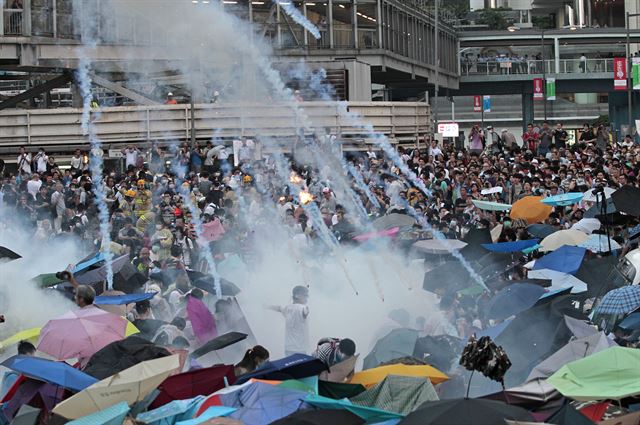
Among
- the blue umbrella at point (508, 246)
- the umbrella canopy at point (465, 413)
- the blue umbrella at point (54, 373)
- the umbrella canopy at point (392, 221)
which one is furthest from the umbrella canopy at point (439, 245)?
the umbrella canopy at point (465, 413)

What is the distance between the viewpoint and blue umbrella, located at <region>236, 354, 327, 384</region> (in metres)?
11.5

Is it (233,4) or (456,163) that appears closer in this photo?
(456,163)

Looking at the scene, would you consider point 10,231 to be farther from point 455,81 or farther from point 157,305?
point 455,81

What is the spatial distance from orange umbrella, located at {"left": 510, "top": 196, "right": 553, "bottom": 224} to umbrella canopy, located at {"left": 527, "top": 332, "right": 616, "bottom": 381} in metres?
8.15

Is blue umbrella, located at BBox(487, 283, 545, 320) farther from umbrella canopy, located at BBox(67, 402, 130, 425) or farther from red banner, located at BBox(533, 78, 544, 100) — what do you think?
red banner, located at BBox(533, 78, 544, 100)

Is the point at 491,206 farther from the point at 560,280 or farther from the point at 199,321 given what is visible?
the point at 199,321

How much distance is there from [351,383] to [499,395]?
157cm

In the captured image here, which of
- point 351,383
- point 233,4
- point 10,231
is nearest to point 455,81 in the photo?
point 233,4

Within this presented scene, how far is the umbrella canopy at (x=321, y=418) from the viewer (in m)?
9.24

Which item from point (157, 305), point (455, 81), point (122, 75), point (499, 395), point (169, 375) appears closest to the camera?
point (499, 395)

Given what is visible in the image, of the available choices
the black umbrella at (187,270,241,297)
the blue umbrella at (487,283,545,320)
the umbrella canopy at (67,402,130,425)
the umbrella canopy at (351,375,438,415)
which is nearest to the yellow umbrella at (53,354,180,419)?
the umbrella canopy at (67,402,130,425)

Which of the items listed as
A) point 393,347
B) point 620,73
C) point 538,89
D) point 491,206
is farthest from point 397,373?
point 538,89

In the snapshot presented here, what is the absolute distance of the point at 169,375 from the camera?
11352 mm

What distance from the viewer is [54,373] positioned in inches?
453
